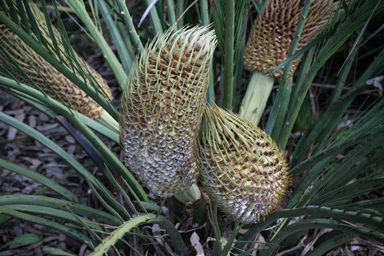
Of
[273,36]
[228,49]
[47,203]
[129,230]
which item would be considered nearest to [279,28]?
[273,36]

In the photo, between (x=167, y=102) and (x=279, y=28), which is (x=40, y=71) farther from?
(x=279, y=28)

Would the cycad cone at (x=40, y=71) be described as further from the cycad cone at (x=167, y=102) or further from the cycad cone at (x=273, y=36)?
the cycad cone at (x=273, y=36)

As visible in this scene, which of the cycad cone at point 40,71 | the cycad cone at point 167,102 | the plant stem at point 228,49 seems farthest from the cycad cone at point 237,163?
the cycad cone at point 40,71

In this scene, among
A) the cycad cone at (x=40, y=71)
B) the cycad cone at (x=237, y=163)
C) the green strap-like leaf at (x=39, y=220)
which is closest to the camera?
the green strap-like leaf at (x=39, y=220)

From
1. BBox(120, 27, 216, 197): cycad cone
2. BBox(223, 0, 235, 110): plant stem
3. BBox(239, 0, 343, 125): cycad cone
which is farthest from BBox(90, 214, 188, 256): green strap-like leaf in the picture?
BBox(239, 0, 343, 125): cycad cone

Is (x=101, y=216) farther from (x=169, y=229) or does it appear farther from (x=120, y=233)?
(x=120, y=233)

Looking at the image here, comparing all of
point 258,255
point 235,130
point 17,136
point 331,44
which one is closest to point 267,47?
point 331,44

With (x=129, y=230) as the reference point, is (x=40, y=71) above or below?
above
